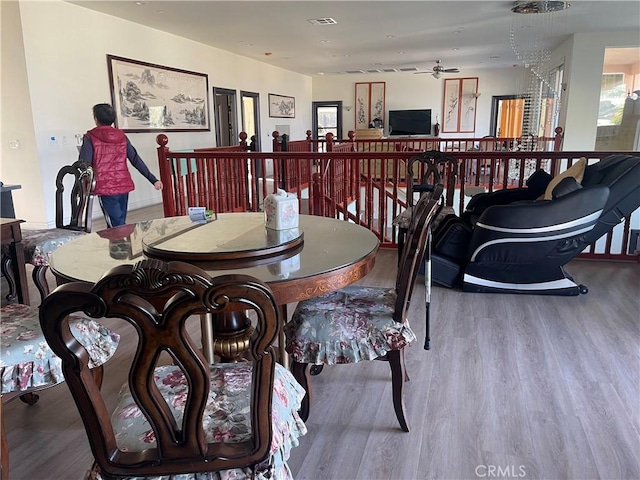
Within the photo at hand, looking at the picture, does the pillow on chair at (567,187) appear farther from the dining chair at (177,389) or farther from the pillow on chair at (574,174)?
the dining chair at (177,389)

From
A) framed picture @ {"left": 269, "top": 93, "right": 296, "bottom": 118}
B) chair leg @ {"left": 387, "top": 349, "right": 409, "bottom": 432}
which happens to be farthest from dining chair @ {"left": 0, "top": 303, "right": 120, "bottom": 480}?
framed picture @ {"left": 269, "top": 93, "right": 296, "bottom": 118}

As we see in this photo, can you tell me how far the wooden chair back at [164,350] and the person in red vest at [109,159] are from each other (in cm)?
315

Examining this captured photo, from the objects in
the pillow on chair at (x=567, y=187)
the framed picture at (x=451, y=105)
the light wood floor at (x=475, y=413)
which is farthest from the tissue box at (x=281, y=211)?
the framed picture at (x=451, y=105)

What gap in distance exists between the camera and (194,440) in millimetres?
1058

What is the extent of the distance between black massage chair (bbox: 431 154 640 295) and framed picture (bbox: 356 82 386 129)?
12.1 metres

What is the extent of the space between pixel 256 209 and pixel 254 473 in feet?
13.4

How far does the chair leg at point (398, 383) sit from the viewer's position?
1860 mm

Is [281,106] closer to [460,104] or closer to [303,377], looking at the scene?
[460,104]

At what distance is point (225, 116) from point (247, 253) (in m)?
8.92

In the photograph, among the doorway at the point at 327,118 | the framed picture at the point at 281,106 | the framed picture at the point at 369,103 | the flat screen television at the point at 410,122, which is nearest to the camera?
the framed picture at the point at 281,106

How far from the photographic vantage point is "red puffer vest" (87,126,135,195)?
401 centimetres

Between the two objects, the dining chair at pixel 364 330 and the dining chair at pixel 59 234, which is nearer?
the dining chair at pixel 364 330

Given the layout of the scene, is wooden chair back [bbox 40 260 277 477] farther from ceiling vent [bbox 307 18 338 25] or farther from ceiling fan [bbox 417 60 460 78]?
ceiling fan [bbox 417 60 460 78]

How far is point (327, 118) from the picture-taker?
51.9 ft
